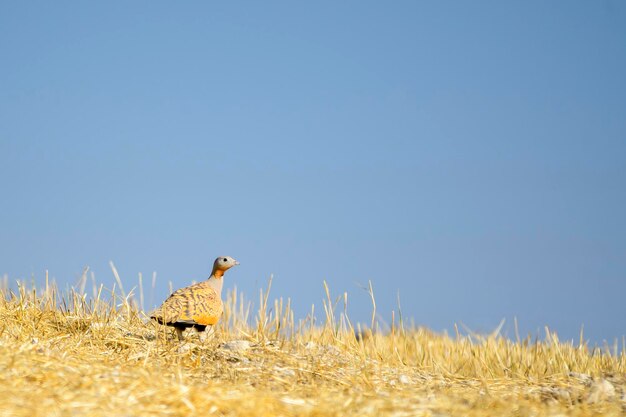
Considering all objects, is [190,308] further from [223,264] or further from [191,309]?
[223,264]

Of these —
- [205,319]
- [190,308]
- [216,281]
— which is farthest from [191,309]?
[216,281]

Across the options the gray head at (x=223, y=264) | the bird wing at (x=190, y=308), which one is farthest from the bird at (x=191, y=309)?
the gray head at (x=223, y=264)

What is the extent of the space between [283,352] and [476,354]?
101 inches

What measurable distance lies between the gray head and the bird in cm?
22

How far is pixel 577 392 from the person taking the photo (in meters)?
5.04

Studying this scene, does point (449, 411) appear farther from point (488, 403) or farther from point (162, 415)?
point (162, 415)

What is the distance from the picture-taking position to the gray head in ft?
20.9

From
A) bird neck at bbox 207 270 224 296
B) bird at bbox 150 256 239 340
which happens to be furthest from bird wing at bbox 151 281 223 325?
bird neck at bbox 207 270 224 296

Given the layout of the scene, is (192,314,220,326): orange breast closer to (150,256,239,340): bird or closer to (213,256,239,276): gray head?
(150,256,239,340): bird

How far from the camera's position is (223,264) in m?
6.38

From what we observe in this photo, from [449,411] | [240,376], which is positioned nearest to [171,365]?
[240,376]

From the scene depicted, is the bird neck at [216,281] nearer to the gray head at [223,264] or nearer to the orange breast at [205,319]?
the gray head at [223,264]

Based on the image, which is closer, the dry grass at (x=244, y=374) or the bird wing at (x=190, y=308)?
the dry grass at (x=244, y=374)

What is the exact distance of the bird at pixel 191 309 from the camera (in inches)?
223
